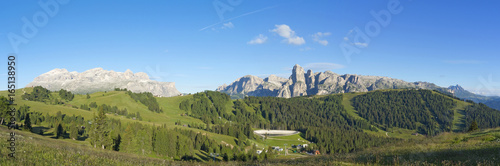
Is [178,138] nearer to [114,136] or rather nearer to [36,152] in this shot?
[114,136]

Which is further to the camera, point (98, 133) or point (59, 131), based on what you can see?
point (59, 131)

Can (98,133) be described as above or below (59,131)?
above

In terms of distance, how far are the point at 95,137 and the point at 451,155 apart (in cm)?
9355

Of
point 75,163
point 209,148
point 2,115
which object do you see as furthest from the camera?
point 209,148

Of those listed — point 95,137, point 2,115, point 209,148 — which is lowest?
point 209,148

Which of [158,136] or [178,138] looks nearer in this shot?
[158,136]

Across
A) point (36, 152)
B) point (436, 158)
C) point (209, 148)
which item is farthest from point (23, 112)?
point (436, 158)

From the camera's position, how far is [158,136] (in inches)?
4528

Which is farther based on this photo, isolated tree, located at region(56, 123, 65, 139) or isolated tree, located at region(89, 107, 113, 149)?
isolated tree, located at region(56, 123, 65, 139)

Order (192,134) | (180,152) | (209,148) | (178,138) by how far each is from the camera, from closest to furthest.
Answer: (180,152) → (178,138) → (209,148) → (192,134)

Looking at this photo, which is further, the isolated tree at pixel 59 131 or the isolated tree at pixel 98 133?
the isolated tree at pixel 59 131

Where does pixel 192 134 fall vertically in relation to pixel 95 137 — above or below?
below

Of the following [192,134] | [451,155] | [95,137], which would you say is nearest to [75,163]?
[451,155]

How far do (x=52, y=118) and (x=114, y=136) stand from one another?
294 ft
